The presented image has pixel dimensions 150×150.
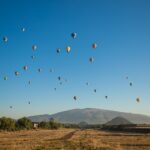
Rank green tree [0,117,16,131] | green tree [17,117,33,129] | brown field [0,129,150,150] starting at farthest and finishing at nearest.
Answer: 1. green tree [17,117,33,129]
2. green tree [0,117,16,131]
3. brown field [0,129,150,150]

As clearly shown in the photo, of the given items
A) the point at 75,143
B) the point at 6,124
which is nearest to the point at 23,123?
the point at 6,124

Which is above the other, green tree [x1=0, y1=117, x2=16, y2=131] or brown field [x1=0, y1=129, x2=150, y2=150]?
green tree [x1=0, y1=117, x2=16, y2=131]

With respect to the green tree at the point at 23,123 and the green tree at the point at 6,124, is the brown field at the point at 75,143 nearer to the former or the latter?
the green tree at the point at 6,124

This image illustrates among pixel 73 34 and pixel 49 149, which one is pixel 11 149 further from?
pixel 73 34

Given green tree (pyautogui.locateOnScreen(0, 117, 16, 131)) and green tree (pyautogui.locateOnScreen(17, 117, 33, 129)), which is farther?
green tree (pyautogui.locateOnScreen(17, 117, 33, 129))

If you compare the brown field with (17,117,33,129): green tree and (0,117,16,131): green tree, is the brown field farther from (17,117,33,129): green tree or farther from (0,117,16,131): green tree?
(17,117,33,129): green tree

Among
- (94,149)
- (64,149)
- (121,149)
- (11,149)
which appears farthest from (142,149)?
(11,149)

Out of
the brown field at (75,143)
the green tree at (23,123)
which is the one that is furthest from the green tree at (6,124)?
the brown field at (75,143)

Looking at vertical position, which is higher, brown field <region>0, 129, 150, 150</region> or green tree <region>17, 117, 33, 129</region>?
green tree <region>17, 117, 33, 129</region>

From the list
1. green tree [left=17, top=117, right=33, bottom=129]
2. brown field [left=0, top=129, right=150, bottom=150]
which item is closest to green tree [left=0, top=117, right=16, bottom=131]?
green tree [left=17, top=117, right=33, bottom=129]

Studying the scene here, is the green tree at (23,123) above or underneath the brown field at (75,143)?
above

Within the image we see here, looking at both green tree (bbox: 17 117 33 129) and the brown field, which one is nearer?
the brown field

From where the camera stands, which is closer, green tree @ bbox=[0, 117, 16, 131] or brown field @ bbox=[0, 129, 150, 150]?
brown field @ bbox=[0, 129, 150, 150]

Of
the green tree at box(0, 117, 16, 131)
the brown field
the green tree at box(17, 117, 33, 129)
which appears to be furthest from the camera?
the green tree at box(17, 117, 33, 129)
